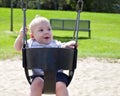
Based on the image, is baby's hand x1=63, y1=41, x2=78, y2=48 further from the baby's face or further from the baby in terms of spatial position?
the baby's face

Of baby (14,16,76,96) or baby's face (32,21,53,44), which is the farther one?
baby's face (32,21,53,44)

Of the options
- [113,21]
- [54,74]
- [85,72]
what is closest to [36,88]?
[54,74]

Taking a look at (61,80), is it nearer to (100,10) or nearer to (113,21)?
(113,21)

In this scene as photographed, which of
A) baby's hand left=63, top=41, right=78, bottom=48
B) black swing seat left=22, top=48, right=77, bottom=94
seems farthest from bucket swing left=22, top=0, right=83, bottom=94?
baby's hand left=63, top=41, right=78, bottom=48

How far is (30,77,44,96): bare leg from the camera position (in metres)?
4.32

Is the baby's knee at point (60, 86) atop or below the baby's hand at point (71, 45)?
below

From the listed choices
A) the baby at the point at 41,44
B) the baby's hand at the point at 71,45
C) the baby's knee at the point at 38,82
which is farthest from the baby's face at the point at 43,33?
the baby's knee at the point at 38,82

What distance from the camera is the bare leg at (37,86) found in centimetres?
432

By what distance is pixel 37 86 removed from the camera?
432cm

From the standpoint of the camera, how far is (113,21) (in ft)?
128

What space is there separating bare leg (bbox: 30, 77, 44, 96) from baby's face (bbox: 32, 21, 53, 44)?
1.41ft

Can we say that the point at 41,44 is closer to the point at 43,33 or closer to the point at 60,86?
the point at 43,33

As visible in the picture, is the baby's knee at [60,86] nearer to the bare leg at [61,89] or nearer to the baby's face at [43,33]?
the bare leg at [61,89]

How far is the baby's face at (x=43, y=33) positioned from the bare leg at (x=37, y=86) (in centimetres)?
43
